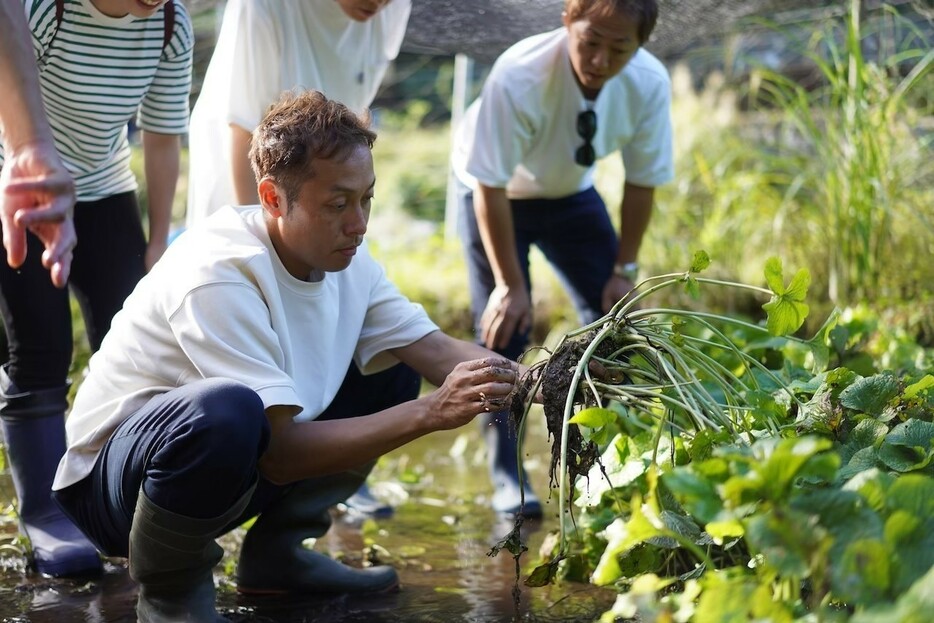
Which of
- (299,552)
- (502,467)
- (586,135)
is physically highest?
(586,135)

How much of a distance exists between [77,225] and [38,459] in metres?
0.56

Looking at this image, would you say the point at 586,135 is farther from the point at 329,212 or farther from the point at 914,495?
the point at 914,495

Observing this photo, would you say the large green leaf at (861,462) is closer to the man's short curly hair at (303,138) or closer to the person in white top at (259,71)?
the man's short curly hair at (303,138)

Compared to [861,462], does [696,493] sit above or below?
above

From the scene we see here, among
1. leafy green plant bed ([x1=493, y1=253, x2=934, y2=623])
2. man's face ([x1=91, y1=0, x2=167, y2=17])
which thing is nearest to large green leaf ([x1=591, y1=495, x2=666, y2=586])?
leafy green plant bed ([x1=493, y1=253, x2=934, y2=623])

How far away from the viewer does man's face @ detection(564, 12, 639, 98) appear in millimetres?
2918

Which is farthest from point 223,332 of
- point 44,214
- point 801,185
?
point 801,185

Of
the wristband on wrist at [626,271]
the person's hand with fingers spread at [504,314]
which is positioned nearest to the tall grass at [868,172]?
the wristband on wrist at [626,271]

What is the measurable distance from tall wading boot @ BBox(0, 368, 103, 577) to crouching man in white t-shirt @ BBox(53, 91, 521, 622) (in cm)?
41

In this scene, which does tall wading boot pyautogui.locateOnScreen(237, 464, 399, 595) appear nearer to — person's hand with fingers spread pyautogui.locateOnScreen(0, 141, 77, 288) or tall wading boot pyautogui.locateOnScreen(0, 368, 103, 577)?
tall wading boot pyautogui.locateOnScreen(0, 368, 103, 577)

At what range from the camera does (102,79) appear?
254cm

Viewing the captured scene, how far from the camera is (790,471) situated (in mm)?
1332

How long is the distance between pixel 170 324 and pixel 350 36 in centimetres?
121

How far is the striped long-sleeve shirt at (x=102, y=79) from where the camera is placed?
8.05ft
